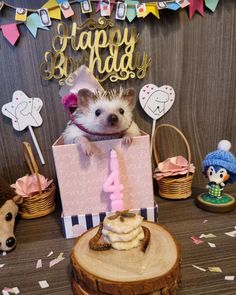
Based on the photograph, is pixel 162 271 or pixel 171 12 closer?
pixel 162 271

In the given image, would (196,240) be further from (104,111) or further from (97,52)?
(97,52)

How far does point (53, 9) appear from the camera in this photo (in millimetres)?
1066

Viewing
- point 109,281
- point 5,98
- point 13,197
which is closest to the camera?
point 109,281

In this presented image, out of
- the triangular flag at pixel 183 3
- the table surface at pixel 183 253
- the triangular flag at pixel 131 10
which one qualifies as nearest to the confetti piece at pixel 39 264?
the table surface at pixel 183 253

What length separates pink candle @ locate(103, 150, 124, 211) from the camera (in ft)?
2.89

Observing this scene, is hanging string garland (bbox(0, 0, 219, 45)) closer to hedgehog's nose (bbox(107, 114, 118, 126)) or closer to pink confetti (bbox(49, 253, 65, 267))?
hedgehog's nose (bbox(107, 114, 118, 126))

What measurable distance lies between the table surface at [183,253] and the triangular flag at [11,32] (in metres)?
0.70

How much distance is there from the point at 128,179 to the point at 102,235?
243 millimetres

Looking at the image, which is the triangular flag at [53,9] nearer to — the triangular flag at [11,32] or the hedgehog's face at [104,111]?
the triangular flag at [11,32]

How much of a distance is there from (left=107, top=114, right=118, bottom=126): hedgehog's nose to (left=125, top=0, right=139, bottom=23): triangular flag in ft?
1.56

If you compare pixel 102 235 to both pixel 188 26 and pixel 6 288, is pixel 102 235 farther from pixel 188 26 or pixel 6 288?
pixel 188 26

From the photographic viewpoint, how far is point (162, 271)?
0.59 m

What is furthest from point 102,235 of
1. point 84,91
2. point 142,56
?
point 142,56

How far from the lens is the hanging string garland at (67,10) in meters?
1.06
